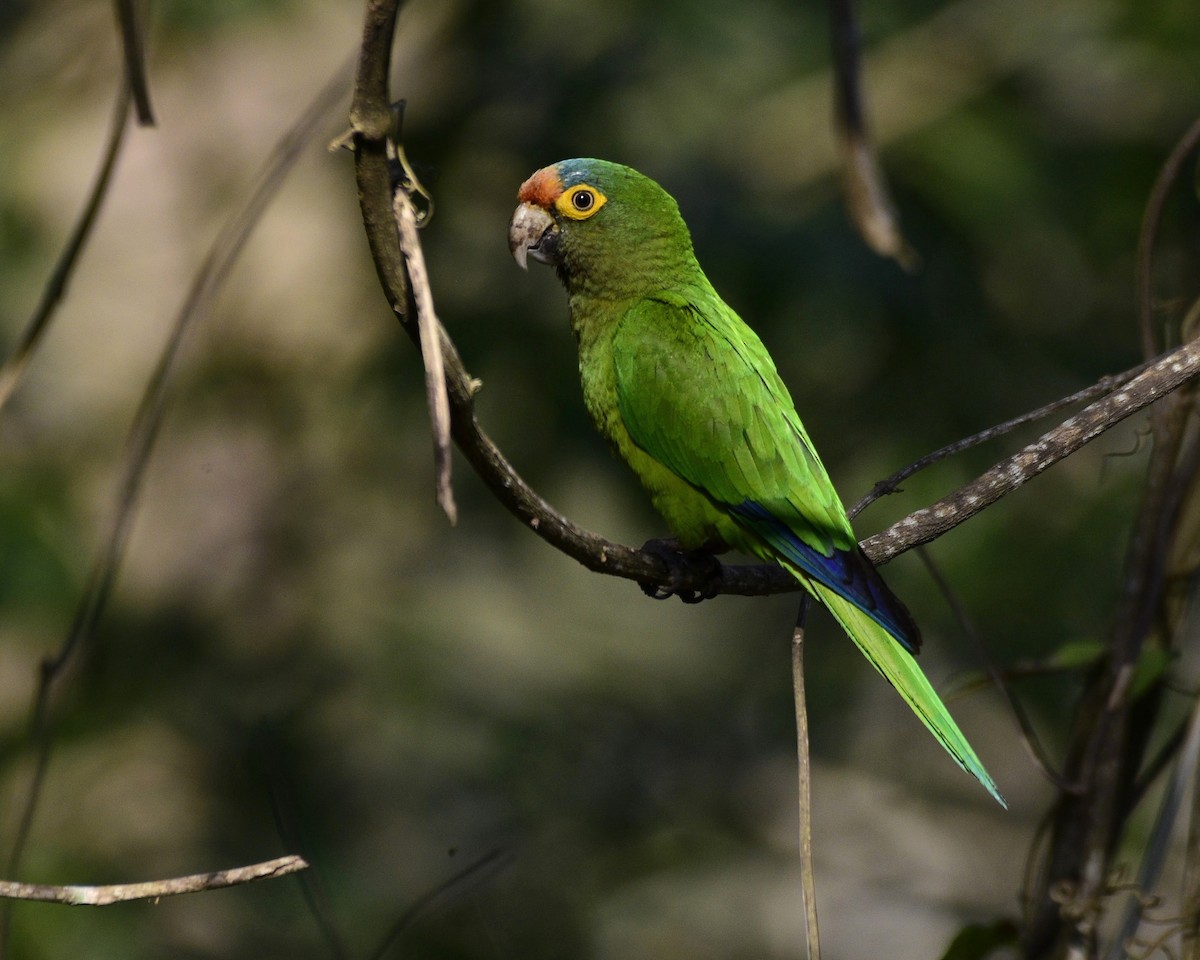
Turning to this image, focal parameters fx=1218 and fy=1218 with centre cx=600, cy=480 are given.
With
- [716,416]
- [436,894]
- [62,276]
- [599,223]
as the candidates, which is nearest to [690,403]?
[716,416]

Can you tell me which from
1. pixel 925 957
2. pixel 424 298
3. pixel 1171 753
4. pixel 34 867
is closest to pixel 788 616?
pixel 925 957

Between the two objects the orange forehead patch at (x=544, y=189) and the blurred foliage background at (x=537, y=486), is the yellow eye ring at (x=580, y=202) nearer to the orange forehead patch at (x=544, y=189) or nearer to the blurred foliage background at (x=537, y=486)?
the orange forehead patch at (x=544, y=189)

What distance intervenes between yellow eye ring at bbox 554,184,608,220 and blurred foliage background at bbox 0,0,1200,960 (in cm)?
140

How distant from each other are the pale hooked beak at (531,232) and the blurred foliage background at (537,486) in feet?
4.30

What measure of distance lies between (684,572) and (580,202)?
1.16m

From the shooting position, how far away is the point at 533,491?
2.41m

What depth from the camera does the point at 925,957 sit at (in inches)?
241

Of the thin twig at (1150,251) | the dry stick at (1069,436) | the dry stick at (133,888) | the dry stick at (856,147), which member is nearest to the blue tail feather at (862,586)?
the dry stick at (1069,436)

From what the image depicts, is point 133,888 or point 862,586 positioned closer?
point 133,888

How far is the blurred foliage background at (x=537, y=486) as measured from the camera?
4.88 metres

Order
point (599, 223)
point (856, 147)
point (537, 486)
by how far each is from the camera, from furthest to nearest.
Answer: point (537, 486), point (599, 223), point (856, 147)

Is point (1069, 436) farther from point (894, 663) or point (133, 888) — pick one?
point (133, 888)

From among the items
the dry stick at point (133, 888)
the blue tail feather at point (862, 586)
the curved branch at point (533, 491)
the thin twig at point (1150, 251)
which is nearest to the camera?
the curved branch at point (533, 491)

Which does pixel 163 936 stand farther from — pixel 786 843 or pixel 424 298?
pixel 424 298
